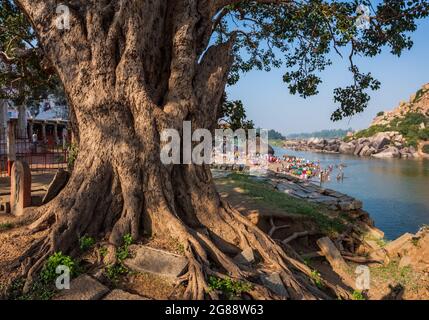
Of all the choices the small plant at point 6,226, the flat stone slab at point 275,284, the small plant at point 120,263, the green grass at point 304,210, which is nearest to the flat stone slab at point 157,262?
the small plant at point 120,263

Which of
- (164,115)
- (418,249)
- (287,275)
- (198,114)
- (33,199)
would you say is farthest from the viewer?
(418,249)

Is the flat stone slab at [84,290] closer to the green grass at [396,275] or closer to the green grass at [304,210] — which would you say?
the green grass at [396,275]

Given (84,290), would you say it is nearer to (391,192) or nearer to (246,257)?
(246,257)

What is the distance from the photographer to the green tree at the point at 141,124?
16.9ft

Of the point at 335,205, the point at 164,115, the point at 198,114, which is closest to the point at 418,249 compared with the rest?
the point at 335,205

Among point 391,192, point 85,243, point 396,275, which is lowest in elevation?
point 391,192

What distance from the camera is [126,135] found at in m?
5.40

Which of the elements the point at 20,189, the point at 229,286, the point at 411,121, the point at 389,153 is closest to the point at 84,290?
the point at 229,286

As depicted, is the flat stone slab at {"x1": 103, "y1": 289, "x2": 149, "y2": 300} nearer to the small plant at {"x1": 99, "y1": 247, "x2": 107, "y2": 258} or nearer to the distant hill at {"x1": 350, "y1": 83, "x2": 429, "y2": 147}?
the small plant at {"x1": 99, "y1": 247, "x2": 107, "y2": 258}

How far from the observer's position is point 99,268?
4.50 m

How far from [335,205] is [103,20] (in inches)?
455

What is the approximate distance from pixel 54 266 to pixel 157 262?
137 centimetres
